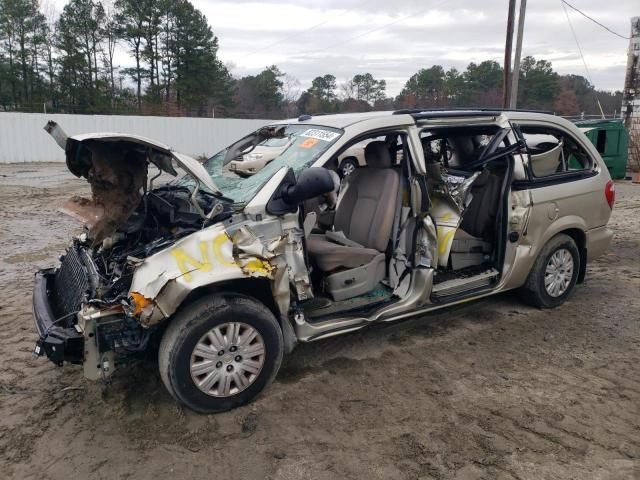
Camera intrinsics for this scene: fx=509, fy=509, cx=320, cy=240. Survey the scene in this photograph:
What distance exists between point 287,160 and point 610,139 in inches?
543

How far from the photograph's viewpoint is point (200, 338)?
3.12 meters

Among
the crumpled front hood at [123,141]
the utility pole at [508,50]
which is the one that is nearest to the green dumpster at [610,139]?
the utility pole at [508,50]

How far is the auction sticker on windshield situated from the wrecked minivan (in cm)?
2

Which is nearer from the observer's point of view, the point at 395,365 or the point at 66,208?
the point at 66,208

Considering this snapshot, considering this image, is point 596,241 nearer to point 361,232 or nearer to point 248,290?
point 361,232

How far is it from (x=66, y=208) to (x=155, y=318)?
4.35 feet

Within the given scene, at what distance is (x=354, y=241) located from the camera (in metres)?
4.54

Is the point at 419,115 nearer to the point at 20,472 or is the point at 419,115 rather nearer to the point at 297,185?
the point at 297,185

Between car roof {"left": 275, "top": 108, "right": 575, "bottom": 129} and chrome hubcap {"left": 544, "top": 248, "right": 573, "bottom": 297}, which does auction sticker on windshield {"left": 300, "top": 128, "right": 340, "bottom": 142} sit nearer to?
car roof {"left": 275, "top": 108, "right": 575, "bottom": 129}

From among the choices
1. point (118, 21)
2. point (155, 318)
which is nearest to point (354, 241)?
point (155, 318)

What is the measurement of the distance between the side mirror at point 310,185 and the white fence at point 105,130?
51.9ft

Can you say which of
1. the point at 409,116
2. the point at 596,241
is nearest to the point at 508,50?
the point at 596,241

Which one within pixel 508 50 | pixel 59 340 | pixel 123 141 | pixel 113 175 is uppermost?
pixel 508 50

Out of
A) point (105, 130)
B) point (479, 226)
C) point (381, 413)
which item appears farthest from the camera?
point (105, 130)
